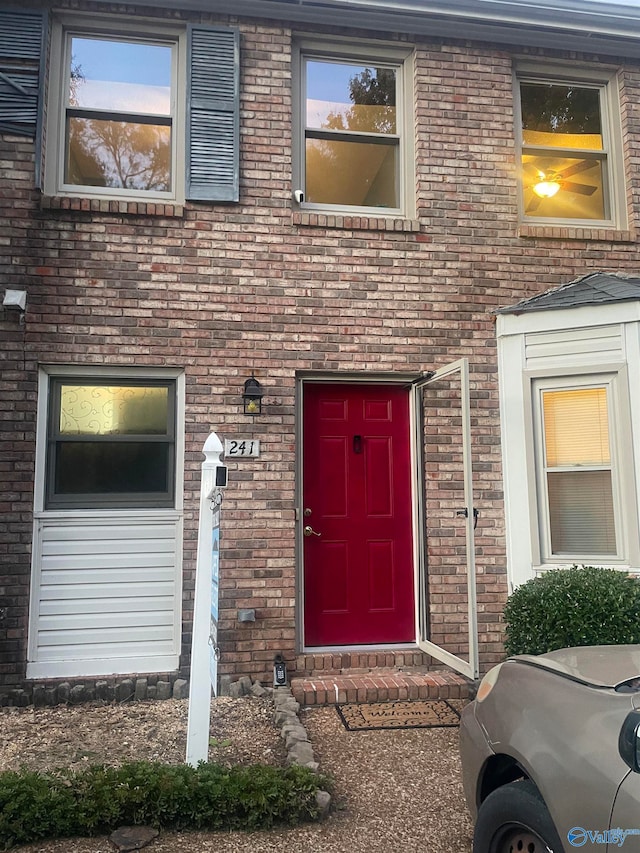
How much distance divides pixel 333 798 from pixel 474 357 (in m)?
3.62

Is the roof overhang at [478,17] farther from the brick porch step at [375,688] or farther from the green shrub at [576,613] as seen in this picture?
the brick porch step at [375,688]

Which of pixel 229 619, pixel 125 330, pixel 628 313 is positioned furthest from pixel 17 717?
pixel 628 313

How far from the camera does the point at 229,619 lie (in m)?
5.09

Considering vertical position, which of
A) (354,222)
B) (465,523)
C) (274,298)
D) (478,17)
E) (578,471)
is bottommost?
(465,523)

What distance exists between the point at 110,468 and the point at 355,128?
371cm

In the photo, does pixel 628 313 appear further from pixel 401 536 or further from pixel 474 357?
pixel 401 536

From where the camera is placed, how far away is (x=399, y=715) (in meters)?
4.59

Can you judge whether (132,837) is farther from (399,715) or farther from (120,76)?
(120,76)

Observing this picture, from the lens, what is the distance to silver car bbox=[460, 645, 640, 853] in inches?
67.5

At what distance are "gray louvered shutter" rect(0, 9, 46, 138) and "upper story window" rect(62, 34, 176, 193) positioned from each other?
0.94ft

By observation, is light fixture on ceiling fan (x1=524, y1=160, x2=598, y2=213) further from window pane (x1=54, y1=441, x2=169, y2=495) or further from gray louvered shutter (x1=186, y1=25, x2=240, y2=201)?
window pane (x1=54, y1=441, x2=169, y2=495)

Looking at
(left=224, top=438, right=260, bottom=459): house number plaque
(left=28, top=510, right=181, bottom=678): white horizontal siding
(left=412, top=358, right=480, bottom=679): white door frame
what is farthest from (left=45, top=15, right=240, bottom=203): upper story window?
(left=28, top=510, right=181, bottom=678): white horizontal siding

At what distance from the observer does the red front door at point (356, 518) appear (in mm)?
5434

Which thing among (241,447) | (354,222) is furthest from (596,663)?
(354,222)
